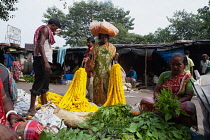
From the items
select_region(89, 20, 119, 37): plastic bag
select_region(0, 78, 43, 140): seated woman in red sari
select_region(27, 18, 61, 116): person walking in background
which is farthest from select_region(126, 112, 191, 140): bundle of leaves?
select_region(89, 20, 119, 37): plastic bag

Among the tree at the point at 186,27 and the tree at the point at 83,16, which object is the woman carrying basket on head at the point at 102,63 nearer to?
the tree at the point at 83,16

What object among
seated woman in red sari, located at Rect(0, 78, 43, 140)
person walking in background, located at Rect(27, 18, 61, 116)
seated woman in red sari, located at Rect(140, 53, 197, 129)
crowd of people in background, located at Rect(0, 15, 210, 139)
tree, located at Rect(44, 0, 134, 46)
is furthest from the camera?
tree, located at Rect(44, 0, 134, 46)

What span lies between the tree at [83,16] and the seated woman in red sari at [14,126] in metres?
25.9

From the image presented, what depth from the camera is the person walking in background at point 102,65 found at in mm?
4547

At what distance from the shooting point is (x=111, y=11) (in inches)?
1069

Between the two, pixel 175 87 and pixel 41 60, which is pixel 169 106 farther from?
pixel 41 60

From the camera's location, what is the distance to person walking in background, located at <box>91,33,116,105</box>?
4.55 m

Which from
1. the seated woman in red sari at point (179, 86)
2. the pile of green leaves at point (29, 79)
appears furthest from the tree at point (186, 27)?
the seated woman in red sari at point (179, 86)

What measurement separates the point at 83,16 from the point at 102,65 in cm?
2580

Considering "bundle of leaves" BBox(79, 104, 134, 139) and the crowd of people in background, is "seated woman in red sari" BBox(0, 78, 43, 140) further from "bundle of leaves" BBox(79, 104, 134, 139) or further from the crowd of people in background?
"bundle of leaves" BBox(79, 104, 134, 139)

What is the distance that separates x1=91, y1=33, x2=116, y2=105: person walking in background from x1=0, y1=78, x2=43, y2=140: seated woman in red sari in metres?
2.95

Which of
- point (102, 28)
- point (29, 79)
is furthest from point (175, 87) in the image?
point (29, 79)

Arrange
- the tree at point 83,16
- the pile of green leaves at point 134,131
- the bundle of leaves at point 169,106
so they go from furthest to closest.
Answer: the tree at point 83,16 < the bundle of leaves at point 169,106 < the pile of green leaves at point 134,131

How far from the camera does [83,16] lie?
28.8 meters
